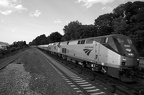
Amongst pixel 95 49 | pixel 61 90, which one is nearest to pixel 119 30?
pixel 95 49

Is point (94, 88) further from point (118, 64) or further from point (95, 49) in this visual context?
point (95, 49)

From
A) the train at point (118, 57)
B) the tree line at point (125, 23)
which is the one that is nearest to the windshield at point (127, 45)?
the train at point (118, 57)

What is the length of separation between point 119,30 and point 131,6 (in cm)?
1472

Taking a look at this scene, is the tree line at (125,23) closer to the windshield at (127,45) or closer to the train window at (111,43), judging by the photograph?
the windshield at (127,45)

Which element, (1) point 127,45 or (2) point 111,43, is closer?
(1) point 127,45

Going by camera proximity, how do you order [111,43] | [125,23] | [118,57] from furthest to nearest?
[125,23]
[111,43]
[118,57]

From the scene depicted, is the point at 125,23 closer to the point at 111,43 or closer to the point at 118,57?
the point at 111,43

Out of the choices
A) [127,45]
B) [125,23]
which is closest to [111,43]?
[127,45]

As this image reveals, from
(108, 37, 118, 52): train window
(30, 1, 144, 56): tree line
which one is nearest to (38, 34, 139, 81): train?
(108, 37, 118, 52): train window

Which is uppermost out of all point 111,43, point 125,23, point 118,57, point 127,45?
point 125,23

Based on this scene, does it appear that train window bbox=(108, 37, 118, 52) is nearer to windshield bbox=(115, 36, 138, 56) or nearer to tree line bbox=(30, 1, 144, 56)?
windshield bbox=(115, 36, 138, 56)

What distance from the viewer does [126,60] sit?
7.96 meters

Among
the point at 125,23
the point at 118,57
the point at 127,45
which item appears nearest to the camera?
the point at 118,57

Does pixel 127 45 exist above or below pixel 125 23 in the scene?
below
